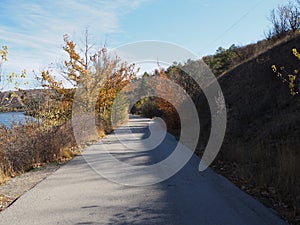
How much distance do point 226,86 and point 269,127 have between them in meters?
11.5

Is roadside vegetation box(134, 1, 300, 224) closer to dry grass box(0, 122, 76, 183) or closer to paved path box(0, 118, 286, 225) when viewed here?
paved path box(0, 118, 286, 225)

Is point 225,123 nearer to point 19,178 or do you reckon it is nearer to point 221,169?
point 221,169

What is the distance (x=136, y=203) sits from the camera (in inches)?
195

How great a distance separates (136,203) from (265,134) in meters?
6.50

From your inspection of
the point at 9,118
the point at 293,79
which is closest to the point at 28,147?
the point at 9,118

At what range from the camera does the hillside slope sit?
5445mm

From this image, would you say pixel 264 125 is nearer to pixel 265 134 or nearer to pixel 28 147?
pixel 265 134

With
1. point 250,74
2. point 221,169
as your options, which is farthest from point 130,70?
point 221,169

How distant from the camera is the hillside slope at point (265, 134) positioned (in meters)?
5.45

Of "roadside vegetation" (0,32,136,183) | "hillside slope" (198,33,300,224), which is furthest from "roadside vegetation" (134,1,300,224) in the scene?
"roadside vegetation" (0,32,136,183)

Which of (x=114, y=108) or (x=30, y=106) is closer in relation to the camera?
(x=30, y=106)

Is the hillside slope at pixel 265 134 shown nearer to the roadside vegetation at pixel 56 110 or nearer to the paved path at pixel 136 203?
the paved path at pixel 136 203

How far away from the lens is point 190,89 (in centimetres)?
2277

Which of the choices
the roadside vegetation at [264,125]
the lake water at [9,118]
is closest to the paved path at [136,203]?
the roadside vegetation at [264,125]
